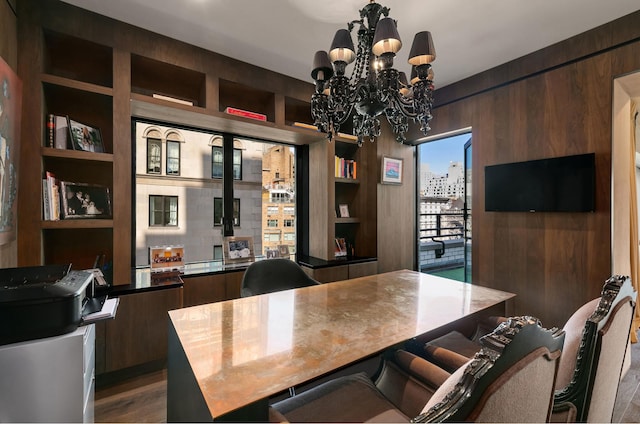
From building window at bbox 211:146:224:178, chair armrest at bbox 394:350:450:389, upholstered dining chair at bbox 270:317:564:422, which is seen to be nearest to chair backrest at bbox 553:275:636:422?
upholstered dining chair at bbox 270:317:564:422

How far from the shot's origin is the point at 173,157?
3064 mm

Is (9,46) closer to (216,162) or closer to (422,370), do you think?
(216,162)

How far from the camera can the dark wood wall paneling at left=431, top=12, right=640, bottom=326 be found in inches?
87.1

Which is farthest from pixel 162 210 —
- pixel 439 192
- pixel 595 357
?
pixel 439 192

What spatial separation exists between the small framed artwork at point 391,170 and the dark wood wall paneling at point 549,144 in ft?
2.92

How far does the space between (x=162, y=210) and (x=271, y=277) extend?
1669mm

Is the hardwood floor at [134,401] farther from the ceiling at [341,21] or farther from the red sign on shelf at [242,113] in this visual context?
the ceiling at [341,21]

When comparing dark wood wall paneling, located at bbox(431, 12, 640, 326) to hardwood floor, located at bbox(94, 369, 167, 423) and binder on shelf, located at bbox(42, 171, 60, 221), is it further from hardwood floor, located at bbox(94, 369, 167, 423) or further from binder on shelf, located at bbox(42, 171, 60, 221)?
binder on shelf, located at bbox(42, 171, 60, 221)

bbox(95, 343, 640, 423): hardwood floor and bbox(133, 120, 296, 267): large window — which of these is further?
bbox(133, 120, 296, 267): large window

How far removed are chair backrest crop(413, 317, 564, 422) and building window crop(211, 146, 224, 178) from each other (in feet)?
9.88

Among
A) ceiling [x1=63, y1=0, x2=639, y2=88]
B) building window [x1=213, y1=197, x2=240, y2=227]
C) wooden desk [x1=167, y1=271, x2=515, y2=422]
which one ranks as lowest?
wooden desk [x1=167, y1=271, x2=515, y2=422]

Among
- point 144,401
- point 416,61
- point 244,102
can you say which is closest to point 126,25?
point 244,102

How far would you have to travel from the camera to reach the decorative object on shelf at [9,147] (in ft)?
5.12

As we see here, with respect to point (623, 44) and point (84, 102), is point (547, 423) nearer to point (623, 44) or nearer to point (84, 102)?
point (623, 44)
